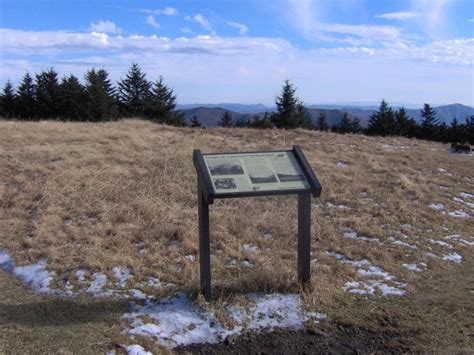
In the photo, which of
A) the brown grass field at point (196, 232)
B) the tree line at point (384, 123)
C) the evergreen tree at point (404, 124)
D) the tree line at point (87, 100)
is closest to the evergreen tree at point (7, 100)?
the tree line at point (87, 100)

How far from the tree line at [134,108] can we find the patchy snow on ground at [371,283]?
2423 cm

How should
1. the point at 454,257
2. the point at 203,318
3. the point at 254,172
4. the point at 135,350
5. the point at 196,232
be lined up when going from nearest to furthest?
the point at 135,350 → the point at 203,318 → the point at 254,172 → the point at 454,257 → the point at 196,232

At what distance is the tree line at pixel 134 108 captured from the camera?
33.3m

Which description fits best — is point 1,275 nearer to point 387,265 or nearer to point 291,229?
point 291,229

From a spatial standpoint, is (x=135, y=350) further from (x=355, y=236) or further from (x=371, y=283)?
(x=355, y=236)

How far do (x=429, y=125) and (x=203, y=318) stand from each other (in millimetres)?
45449

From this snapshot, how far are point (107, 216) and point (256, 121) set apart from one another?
117 feet

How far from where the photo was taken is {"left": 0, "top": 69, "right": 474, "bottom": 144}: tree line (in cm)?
3334

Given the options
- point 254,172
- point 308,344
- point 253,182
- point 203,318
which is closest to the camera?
point 308,344

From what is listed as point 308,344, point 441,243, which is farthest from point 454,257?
point 308,344

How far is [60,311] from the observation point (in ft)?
13.4

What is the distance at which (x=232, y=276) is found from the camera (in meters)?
4.93

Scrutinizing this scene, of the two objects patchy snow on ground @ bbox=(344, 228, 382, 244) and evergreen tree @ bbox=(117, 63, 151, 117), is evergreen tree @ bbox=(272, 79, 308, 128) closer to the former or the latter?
evergreen tree @ bbox=(117, 63, 151, 117)

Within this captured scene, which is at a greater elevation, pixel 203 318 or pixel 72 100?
pixel 72 100
